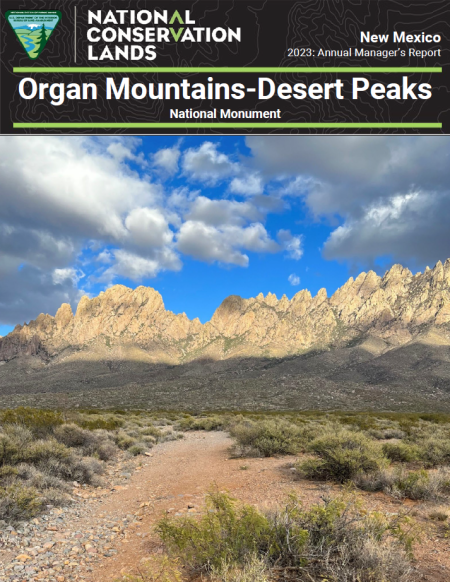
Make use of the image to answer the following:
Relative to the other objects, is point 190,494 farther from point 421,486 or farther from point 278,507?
point 421,486

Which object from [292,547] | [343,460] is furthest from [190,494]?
[292,547]

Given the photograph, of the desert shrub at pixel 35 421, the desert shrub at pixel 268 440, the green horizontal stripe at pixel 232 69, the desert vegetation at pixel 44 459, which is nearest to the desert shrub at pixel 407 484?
the desert shrub at pixel 268 440

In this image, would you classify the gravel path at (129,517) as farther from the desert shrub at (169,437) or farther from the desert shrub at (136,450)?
the desert shrub at (169,437)

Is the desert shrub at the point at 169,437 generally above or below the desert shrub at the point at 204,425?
above

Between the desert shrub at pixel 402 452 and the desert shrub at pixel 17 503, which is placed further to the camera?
the desert shrub at pixel 402 452

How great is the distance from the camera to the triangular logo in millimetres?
7688

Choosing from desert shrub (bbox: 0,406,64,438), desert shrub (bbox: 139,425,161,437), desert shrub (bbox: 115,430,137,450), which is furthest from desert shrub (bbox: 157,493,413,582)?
desert shrub (bbox: 139,425,161,437)

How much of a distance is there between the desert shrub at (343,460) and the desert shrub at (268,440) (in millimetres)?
3332

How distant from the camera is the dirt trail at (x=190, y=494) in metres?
4.59

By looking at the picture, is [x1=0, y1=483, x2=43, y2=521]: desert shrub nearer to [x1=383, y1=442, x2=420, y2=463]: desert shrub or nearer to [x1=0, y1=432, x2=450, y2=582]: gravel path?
[x1=0, y1=432, x2=450, y2=582]: gravel path

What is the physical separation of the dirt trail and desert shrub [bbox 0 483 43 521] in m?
1.23

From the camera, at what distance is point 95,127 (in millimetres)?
7703

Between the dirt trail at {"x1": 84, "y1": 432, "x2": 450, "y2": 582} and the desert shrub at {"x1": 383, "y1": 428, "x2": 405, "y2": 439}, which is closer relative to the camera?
the dirt trail at {"x1": 84, "y1": 432, "x2": 450, "y2": 582}

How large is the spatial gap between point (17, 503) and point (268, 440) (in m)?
8.52
